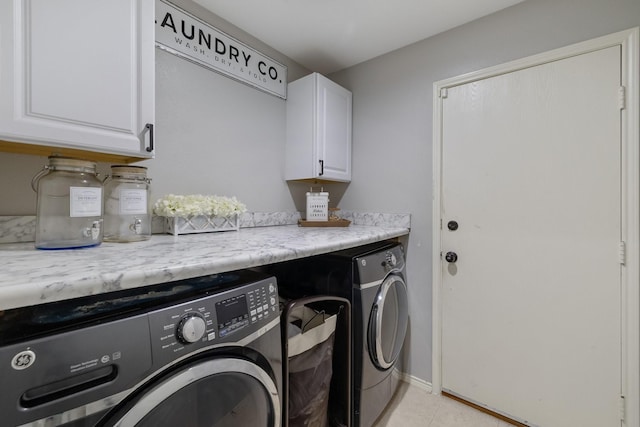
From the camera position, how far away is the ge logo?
476 millimetres

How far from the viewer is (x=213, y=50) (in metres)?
1.66

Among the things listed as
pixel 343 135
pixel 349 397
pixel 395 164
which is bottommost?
pixel 349 397

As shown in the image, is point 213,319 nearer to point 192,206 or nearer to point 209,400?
point 209,400

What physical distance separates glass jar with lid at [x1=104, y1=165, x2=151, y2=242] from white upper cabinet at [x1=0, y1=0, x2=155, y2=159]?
7.0 inches

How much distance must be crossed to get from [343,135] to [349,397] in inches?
69.6

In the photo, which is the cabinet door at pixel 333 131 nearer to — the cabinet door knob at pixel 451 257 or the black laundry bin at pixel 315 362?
the cabinet door knob at pixel 451 257

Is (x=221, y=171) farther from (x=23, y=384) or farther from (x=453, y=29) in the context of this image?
(x=453, y=29)

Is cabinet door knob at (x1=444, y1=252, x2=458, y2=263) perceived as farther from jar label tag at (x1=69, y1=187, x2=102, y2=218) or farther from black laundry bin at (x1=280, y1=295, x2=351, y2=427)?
jar label tag at (x1=69, y1=187, x2=102, y2=218)

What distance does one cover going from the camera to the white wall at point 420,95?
56.3 inches

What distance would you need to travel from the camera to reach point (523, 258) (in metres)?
1.53

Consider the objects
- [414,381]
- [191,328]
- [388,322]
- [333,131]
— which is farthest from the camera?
[333,131]

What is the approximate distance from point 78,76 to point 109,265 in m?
0.73

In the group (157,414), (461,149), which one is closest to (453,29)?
(461,149)

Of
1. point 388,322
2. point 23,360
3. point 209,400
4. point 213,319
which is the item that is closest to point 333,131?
point 388,322
